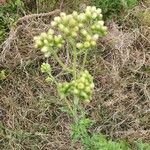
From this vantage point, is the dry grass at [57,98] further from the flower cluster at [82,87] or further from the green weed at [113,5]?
the flower cluster at [82,87]

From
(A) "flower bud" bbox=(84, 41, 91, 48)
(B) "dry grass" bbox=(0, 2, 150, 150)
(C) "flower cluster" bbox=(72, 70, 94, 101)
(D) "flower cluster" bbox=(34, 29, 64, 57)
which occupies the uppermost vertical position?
(D) "flower cluster" bbox=(34, 29, 64, 57)

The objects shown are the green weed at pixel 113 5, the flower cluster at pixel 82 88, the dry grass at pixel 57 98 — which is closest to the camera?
the flower cluster at pixel 82 88

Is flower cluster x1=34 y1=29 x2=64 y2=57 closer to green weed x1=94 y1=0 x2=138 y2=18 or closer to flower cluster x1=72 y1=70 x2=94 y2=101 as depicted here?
flower cluster x1=72 y1=70 x2=94 y2=101

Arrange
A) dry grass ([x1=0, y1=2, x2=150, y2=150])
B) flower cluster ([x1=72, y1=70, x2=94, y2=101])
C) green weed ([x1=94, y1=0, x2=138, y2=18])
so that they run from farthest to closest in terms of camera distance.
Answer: green weed ([x1=94, y1=0, x2=138, y2=18]) < dry grass ([x1=0, y1=2, x2=150, y2=150]) < flower cluster ([x1=72, y1=70, x2=94, y2=101])

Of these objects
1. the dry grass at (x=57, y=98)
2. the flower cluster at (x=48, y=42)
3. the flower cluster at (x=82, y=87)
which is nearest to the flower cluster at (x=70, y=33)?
the flower cluster at (x=48, y=42)

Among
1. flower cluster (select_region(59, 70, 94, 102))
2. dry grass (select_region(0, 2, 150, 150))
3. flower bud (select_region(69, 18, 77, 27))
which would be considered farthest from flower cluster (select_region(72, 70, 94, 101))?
dry grass (select_region(0, 2, 150, 150))

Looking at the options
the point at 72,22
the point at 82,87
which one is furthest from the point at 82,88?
the point at 72,22

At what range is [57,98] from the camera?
13.2 ft

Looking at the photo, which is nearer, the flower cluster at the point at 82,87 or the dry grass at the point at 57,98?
the flower cluster at the point at 82,87

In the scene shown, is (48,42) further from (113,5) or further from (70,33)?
(113,5)

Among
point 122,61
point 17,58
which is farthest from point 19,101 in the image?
point 122,61

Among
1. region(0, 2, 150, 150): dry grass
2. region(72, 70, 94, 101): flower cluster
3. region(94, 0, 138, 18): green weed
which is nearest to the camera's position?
region(72, 70, 94, 101): flower cluster

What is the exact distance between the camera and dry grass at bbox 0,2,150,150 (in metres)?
3.87

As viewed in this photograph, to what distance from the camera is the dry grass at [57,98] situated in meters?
3.87
